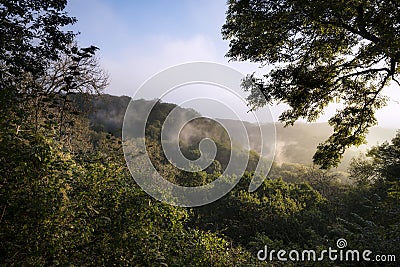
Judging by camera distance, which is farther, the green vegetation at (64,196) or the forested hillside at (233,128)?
the forested hillside at (233,128)

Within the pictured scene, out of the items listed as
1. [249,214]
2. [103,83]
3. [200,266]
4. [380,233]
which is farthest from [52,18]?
[249,214]

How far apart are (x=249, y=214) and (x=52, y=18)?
13.9m

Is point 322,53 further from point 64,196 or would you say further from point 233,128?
point 64,196

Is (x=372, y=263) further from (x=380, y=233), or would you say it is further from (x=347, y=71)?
(x=347, y=71)

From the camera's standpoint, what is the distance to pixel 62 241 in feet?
10.9

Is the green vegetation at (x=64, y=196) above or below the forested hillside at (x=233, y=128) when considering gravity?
below

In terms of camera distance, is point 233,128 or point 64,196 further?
point 233,128

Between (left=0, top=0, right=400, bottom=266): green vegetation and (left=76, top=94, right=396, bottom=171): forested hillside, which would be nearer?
(left=0, top=0, right=400, bottom=266): green vegetation

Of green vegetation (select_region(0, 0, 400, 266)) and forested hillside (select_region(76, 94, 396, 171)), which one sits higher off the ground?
forested hillside (select_region(76, 94, 396, 171))

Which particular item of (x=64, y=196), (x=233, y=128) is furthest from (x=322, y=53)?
(x=64, y=196)

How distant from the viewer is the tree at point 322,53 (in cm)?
422

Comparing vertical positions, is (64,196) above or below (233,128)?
below

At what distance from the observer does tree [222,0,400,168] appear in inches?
166

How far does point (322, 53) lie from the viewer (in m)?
5.19
